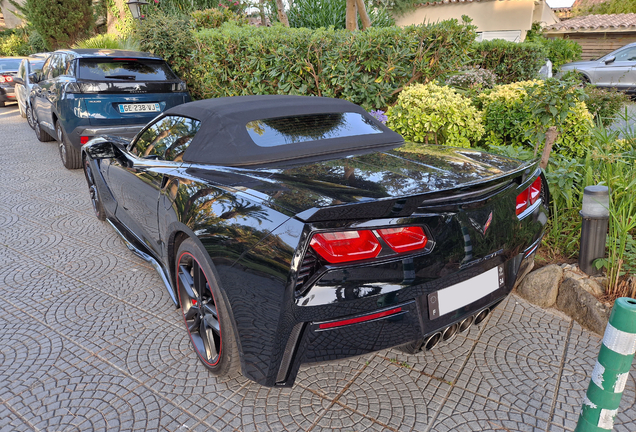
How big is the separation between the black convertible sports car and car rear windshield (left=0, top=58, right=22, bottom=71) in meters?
16.6

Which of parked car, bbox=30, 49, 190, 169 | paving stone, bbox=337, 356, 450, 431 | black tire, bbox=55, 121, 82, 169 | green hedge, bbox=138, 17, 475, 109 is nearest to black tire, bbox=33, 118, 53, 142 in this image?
parked car, bbox=30, 49, 190, 169

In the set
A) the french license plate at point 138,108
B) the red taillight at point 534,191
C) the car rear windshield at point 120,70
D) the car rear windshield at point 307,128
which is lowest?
the red taillight at point 534,191

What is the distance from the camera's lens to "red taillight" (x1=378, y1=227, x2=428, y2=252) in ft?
5.93

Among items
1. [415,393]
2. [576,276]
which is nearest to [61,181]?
[415,393]

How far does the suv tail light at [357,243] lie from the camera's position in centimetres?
175

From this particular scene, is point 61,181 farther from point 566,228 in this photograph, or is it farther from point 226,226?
point 566,228

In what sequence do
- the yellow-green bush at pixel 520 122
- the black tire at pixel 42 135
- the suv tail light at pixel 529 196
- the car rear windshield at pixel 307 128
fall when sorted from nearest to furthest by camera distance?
1. the suv tail light at pixel 529 196
2. the car rear windshield at pixel 307 128
3. the yellow-green bush at pixel 520 122
4. the black tire at pixel 42 135

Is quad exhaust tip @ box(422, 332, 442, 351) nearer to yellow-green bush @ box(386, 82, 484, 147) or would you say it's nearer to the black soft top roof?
the black soft top roof

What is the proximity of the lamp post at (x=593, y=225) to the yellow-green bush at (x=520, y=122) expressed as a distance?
1513mm

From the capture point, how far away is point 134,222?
354 centimetres

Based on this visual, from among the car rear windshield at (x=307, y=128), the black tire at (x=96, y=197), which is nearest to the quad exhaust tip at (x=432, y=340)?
the car rear windshield at (x=307, y=128)

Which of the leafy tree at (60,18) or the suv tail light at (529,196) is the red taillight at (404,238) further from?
the leafy tree at (60,18)

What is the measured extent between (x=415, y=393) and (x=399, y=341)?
586 millimetres

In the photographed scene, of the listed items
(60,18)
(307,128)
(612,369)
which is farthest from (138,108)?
(60,18)
